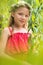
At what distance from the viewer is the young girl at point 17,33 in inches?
49.3

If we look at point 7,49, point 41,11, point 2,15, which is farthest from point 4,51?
point 41,11

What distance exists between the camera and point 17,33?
1273 millimetres

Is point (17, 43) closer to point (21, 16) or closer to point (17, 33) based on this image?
point (17, 33)

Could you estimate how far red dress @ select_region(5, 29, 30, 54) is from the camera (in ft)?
4.11

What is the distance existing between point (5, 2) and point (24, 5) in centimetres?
13

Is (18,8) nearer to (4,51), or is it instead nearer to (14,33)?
(14,33)

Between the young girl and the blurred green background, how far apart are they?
0.03m

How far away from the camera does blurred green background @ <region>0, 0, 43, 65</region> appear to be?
1250 millimetres

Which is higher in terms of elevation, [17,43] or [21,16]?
[21,16]

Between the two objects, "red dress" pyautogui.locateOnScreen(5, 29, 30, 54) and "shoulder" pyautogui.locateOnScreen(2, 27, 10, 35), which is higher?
"shoulder" pyautogui.locateOnScreen(2, 27, 10, 35)

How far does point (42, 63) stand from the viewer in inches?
49.7

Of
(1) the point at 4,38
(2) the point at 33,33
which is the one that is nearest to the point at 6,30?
(1) the point at 4,38

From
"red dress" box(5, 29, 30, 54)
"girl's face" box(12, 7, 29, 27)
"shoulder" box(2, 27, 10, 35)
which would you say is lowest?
"red dress" box(5, 29, 30, 54)

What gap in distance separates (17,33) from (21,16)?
118 mm
